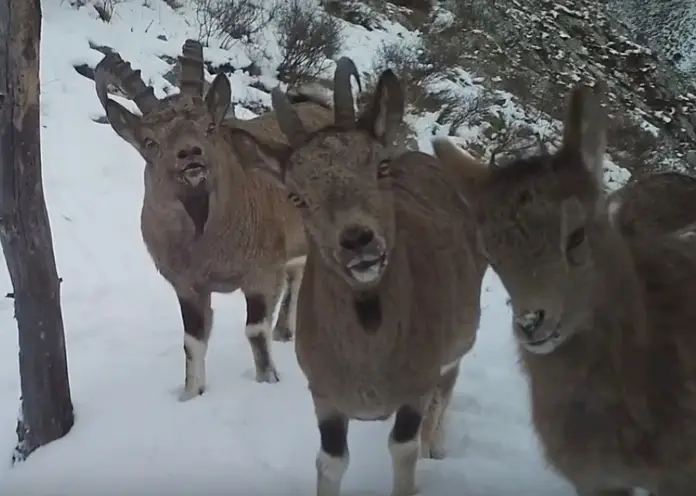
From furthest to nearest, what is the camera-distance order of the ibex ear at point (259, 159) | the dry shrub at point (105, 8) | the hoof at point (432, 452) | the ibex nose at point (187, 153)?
the dry shrub at point (105, 8) < the ibex nose at point (187, 153) < the hoof at point (432, 452) < the ibex ear at point (259, 159)

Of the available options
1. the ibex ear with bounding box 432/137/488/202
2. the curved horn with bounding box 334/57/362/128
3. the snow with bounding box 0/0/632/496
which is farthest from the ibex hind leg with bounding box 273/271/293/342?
the ibex ear with bounding box 432/137/488/202

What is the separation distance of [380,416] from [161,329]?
3509 millimetres

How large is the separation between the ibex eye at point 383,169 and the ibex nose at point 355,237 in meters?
0.39

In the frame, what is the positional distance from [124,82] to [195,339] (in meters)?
1.79

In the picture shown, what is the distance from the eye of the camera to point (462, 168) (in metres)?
3.18

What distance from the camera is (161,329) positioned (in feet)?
23.1

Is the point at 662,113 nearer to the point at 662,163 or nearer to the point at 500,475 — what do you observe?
the point at 662,163

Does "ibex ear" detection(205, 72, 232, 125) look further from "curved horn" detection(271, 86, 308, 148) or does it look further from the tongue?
the tongue

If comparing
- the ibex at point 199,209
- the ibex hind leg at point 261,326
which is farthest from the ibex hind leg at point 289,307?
the ibex hind leg at point 261,326

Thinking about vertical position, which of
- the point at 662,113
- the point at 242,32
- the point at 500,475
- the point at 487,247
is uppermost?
the point at 242,32

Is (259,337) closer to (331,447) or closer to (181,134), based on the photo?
(181,134)

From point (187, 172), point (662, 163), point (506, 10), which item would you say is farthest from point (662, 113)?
point (187, 172)

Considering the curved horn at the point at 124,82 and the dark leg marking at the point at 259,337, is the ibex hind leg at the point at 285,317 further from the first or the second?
the curved horn at the point at 124,82

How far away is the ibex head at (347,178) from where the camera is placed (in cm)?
349
